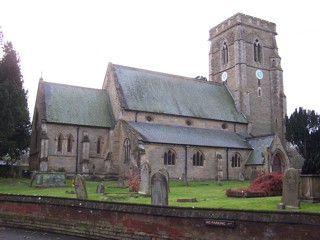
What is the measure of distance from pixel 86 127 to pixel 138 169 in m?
8.71

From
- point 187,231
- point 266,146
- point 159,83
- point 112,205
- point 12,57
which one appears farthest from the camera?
point 159,83

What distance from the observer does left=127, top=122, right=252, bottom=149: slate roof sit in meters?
36.7

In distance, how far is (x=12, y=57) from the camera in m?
40.8

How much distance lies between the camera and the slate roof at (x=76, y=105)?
37.8 meters

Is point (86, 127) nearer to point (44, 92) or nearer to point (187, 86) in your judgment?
point (44, 92)

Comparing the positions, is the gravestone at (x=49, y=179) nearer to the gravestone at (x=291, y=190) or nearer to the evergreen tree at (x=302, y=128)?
the gravestone at (x=291, y=190)

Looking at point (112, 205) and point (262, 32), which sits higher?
point (262, 32)

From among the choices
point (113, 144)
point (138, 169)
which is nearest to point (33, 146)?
point (113, 144)

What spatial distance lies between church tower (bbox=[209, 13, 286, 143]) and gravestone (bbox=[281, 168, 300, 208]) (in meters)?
32.0

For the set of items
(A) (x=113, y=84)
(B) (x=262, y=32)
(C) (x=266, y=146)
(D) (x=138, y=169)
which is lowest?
(D) (x=138, y=169)

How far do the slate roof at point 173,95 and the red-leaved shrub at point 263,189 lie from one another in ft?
64.3

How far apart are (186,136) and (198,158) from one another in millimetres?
2690

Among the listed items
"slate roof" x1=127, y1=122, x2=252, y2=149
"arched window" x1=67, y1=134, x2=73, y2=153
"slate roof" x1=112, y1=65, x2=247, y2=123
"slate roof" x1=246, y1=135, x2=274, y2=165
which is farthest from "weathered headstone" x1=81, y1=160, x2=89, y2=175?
"slate roof" x1=246, y1=135, x2=274, y2=165

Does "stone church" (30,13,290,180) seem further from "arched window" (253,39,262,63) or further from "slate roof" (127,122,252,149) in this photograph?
"slate roof" (127,122,252,149)
